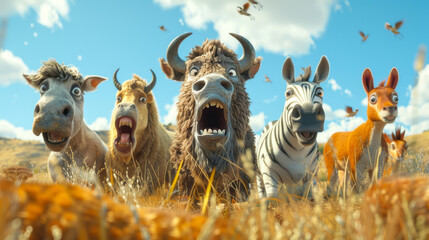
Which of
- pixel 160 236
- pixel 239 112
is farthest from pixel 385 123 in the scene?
pixel 160 236

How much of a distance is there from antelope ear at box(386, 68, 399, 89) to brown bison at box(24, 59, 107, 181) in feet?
14.0

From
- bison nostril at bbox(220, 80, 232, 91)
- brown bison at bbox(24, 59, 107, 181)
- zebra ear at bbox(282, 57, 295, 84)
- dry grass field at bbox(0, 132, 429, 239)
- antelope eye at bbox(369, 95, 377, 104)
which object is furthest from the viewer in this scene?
antelope eye at bbox(369, 95, 377, 104)

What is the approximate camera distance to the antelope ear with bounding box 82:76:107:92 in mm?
5047

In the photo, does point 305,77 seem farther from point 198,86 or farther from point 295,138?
point 198,86

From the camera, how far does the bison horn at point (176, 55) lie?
380 centimetres

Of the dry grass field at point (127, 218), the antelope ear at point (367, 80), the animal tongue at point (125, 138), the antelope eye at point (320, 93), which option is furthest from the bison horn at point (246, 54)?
the dry grass field at point (127, 218)

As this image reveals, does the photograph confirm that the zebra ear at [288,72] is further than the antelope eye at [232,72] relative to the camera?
Yes

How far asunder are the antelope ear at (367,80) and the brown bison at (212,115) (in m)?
1.92

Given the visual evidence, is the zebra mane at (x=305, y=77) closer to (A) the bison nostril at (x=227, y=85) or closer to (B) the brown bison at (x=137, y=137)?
(A) the bison nostril at (x=227, y=85)

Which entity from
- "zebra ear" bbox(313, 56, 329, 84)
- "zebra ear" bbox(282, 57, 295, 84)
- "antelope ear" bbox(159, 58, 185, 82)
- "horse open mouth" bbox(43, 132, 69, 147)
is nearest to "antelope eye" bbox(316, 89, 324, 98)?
"zebra ear" bbox(313, 56, 329, 84)

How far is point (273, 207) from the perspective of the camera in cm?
286

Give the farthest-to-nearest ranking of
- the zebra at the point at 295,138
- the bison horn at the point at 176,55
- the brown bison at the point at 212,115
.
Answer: the bison horn at the point at 176,55 < the zebra at the point at 295,138 < the brown bison at the point at 212,115

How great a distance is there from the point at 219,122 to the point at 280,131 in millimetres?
859

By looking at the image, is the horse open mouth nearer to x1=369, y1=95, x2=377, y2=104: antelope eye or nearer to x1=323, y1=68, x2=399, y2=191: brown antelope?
x1=323, y1=68, x2=399, y2=191: brown antelope
